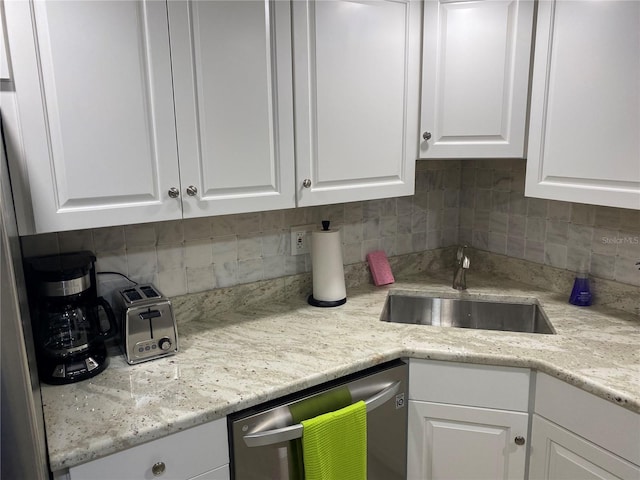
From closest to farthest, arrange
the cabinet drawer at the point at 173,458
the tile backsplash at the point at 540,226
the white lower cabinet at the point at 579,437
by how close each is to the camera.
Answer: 1. the cabinet drawer at the point at 173,458
2. the white lower cabinet at the point at 579,437
3. the tile backsplash at the point at 540,226

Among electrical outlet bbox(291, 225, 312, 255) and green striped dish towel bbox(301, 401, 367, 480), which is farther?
electrical outlet bbox(291, 225, 312, 255)

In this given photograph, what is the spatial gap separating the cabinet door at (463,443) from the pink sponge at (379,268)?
67cm

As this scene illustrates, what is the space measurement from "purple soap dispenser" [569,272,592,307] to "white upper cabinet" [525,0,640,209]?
0.41 meters

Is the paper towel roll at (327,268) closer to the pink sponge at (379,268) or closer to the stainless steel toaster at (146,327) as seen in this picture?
the pink sponge at (379,268)

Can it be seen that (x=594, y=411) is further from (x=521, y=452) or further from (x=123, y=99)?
(x=123, y=99)

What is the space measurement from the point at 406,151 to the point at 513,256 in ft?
2.60

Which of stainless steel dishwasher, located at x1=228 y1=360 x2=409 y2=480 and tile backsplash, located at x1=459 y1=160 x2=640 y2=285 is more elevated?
tile backsplash, located at x1=459 y1=160 x2=640 y2=285

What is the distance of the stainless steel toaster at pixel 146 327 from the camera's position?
4.78 ft

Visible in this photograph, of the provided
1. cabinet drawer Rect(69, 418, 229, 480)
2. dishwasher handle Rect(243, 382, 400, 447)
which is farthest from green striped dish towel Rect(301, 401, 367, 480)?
cabinet drawer Rect(69, 418, 229, 480)

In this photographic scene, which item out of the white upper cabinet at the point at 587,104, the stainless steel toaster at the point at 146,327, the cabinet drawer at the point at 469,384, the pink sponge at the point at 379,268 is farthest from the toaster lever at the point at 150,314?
the white upper cabinet at the point at 587,104

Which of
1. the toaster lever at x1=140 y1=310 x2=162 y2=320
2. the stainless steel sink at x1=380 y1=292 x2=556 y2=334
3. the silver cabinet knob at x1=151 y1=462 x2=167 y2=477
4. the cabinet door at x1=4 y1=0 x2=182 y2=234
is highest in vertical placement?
the cabinet door at x1=4 y1=0 x2=182 y2=234

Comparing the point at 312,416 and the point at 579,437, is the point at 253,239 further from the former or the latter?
the point at 579,437

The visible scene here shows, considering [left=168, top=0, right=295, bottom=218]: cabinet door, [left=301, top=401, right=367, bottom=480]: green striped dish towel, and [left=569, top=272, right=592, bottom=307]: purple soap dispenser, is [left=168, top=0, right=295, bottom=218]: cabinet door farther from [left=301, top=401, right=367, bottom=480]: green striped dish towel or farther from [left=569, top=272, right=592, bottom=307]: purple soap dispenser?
[left=569, top=272, right=592, bottom=307]: purple soap dispenser

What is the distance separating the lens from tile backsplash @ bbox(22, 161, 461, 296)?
5.43 ft
